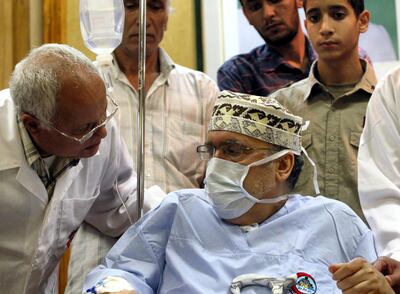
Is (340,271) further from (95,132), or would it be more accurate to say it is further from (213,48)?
(213,48)

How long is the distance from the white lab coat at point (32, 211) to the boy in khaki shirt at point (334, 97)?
0.76 m

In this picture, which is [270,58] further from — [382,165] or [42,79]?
[42,79]

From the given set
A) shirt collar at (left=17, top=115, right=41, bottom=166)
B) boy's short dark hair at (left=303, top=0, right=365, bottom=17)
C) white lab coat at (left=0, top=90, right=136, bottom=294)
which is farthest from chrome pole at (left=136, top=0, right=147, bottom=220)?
boy's short dark hair at (left=303, top=0, right=365, bottom=17)

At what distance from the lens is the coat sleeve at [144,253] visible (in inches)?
80.7

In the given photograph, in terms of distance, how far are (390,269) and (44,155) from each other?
43.8 inches

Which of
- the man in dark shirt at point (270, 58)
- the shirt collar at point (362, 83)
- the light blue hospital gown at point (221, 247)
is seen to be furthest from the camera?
the man in dark shirt at point (270, 58)

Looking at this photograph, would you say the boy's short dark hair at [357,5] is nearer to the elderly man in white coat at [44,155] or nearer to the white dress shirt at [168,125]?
the white dress shirt at [168,125]

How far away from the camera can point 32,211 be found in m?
2.25

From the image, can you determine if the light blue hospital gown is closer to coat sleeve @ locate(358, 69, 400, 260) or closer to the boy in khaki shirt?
coat sleeve @ locate(358, 69, 400, 260)

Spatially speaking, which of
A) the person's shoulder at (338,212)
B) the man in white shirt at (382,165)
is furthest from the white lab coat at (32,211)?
the man in white shirt at (382,165)

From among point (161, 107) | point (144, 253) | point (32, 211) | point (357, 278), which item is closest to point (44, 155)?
point (32, 211)

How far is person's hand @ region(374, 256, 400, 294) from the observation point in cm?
188

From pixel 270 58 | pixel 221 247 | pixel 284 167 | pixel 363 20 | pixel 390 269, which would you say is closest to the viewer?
pixel 390 269

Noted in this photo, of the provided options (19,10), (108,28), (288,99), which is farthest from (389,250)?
Answer: (19,10)
